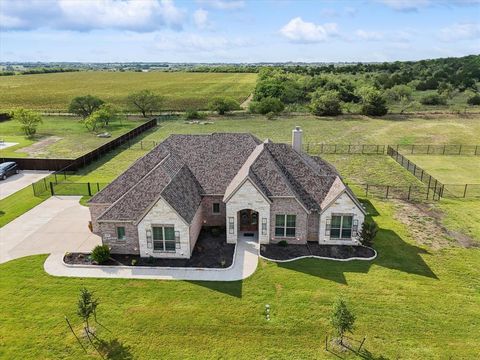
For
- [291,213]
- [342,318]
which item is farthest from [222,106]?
[342,318]

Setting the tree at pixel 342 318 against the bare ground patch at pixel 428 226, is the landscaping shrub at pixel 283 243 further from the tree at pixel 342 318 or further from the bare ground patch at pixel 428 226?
the bare ground patch at pixel 428 226

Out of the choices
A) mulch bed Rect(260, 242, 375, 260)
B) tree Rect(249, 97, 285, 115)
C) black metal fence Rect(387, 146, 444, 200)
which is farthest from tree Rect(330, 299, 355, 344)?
tree Rect(249, 97, 285, 115)

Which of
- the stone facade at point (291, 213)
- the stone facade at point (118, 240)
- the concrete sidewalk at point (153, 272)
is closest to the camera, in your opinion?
the concrete sidewalk at point (153, 272)

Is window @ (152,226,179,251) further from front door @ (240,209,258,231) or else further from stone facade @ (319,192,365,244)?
stone facade @ (319,192,365,244)

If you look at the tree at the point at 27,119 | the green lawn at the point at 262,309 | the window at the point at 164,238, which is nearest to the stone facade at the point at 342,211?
the green lawn at the point at 262,309

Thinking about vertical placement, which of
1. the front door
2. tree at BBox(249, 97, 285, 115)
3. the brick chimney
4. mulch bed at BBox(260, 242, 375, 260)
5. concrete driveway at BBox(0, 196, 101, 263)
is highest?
the brick chimney

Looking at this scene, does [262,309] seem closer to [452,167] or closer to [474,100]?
[452,167]

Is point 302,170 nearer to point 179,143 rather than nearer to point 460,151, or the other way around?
point 179,143

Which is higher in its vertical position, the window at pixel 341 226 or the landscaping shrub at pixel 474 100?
the landscaping shrub at pixel 474 100
